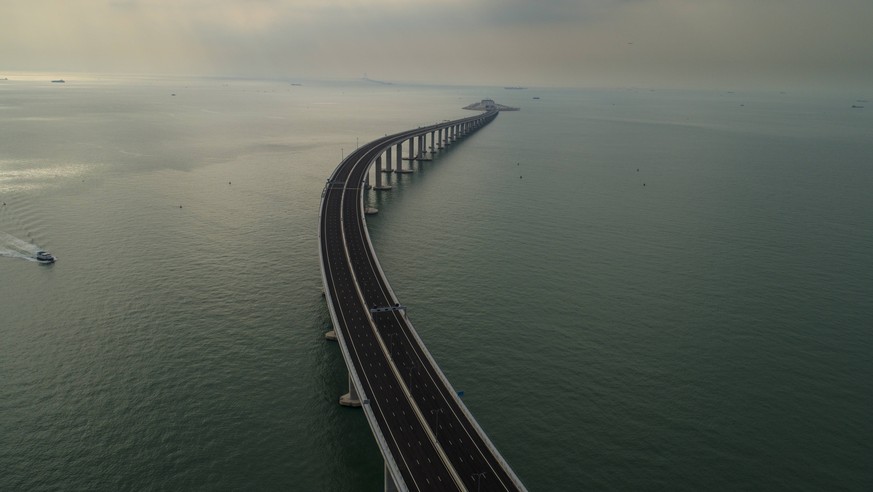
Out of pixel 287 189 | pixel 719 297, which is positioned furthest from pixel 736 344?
pixel 287 189

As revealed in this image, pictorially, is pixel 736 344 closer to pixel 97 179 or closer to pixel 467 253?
pixel 467 253

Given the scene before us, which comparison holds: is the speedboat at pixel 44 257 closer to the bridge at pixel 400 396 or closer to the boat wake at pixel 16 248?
the boat wake at pixel 16 248

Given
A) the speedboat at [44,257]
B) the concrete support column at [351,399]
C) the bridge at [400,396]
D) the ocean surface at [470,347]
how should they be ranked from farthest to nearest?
the speedboat at [44,257] < the concrete support column at [351,399] < the ocean surface at [470,347] < the bridge at [400,396]

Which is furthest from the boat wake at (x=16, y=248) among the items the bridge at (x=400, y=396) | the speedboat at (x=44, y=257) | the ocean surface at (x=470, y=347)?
the bridge at (x=400, y=396)

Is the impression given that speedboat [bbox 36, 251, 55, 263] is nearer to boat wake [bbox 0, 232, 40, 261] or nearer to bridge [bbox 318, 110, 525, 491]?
boat wake [bbox 0, 232, 40, 261]

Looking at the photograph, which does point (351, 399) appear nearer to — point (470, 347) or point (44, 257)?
point (470, 347)

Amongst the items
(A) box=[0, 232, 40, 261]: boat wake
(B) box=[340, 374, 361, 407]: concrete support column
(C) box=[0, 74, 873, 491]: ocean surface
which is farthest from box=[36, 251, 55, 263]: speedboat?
(B) box=[340, 374, 361, 407]: concrete support column
